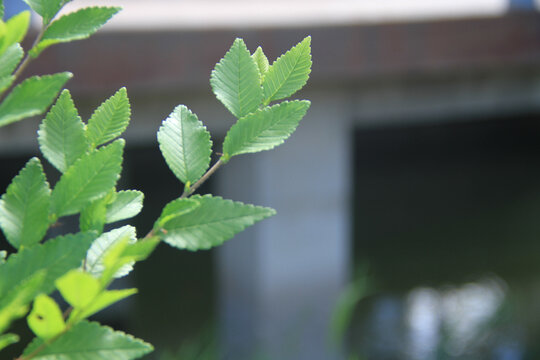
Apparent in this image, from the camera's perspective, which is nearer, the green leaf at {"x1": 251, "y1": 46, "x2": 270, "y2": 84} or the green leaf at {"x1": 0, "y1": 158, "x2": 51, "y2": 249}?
the green leaf at {"x1": 0, "y1": 158, "x2": 51, "y2": 249}

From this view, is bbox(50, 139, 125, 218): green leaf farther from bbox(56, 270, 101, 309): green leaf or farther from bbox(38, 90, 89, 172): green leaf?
bbox(56, 270, 101, 309): green leaf

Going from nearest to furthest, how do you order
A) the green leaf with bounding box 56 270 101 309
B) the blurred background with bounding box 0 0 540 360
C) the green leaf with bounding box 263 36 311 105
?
the green leaf with bounding box 56 270 101 309
the green leaf with bounding box 263 36 311 105
the blurred background with bounding box 0 0 540 360

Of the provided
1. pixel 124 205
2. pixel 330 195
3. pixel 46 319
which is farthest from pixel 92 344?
pixel 330 195

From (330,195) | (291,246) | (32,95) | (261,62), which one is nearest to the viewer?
(32,95)

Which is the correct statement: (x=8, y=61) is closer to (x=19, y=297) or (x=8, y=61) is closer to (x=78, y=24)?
(x=78, y=24)

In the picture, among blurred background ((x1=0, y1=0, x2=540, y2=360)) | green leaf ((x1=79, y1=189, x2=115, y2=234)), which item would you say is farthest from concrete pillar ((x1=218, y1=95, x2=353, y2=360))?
green leaf ((x1=79, y1=189, x2=115, y2=234))

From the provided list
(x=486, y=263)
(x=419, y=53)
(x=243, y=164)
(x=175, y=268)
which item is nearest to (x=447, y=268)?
(x=486, y=263)

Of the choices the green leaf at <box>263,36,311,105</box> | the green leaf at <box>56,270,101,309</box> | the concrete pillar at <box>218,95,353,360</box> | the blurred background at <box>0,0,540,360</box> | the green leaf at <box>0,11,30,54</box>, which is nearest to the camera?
the green leaf at <box>56,270,101,309</box>
